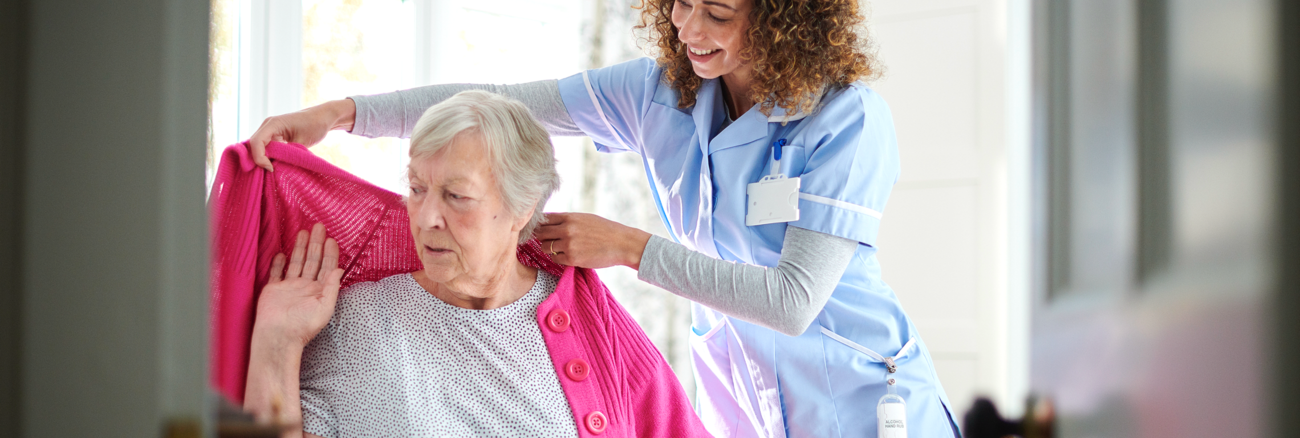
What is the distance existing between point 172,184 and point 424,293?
1263mm

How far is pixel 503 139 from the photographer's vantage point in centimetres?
148

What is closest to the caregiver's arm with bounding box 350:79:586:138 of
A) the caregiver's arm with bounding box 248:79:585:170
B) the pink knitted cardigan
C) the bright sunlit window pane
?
the caregiver's arm with bounding box 248:79:585:170

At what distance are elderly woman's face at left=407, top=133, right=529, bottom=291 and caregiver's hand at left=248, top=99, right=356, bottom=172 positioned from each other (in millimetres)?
263

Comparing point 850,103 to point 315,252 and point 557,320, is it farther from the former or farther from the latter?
point 315,252

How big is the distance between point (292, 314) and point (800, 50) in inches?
39.3

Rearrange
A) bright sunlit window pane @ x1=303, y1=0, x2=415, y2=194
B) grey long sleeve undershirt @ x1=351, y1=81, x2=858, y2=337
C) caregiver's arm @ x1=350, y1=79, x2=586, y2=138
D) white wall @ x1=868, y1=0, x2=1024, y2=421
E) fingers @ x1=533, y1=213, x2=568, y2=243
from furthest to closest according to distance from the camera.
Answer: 1. white wall @ x1=868, y1=0, x2=1024, y2=421
2. bright sunlit window pane @ x1=303, y1=0, x2=415, y2=194
3. caregiver's arm @ x1=350, y1=79, x2=586, y2=138
4. fingers @ x1=533, y1=213, x2=568, y2=243
5. grey long sleeve undershirt @ x1=351, y1=81, x2=858, y2=337

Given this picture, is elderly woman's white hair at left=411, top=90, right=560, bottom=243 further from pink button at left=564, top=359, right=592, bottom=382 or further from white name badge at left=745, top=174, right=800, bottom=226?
white name badge at left=745, top=174, right=800, bottom=226

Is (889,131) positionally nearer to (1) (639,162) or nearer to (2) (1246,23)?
(2) (1246,23)

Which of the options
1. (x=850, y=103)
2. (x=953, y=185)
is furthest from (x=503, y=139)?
(x=953, y=185)

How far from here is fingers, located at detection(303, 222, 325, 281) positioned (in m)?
1.50

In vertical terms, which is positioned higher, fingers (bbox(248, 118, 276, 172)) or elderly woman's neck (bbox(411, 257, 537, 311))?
fingers (bbox(248, 118, 276, 172))

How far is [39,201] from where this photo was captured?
0.89 feet

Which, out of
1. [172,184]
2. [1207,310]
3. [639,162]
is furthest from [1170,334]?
[639,162]

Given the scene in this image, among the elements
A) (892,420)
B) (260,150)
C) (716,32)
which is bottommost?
(892,420)
